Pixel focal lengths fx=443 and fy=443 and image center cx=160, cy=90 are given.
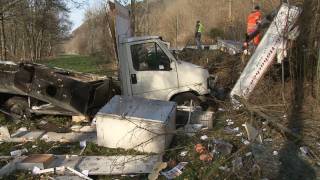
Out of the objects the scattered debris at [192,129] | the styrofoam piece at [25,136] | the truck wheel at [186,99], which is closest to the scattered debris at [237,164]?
the scattered debris at [192,129]

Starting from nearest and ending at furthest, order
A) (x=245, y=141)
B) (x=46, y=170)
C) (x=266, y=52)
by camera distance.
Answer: (x=46, y=170), (x=245, y=141), (x=266, y=52)

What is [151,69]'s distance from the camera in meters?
10.4

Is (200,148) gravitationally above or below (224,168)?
above

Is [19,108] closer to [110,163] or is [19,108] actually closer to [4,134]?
[4,134]

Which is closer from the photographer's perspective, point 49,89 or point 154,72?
point 49,89

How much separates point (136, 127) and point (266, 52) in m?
4.80

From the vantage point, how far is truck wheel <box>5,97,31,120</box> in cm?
1052

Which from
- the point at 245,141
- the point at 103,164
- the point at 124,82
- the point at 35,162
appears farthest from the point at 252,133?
the point at 35,162

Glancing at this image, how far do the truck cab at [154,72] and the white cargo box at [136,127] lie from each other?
2148mm

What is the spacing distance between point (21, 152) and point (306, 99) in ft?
21.2

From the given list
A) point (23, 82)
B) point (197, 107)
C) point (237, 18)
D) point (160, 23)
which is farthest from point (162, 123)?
point (160, 23)

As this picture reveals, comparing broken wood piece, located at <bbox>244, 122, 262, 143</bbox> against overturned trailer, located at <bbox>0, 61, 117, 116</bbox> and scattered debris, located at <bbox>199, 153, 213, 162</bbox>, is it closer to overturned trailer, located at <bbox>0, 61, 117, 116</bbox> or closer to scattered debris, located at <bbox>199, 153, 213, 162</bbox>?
scattered debris, located at <bbox>199, 153, 213, 162</bbox>

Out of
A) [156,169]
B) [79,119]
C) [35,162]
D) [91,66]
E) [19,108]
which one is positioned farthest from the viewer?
[91,66]

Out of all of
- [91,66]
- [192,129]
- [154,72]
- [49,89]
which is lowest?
[192,129]
